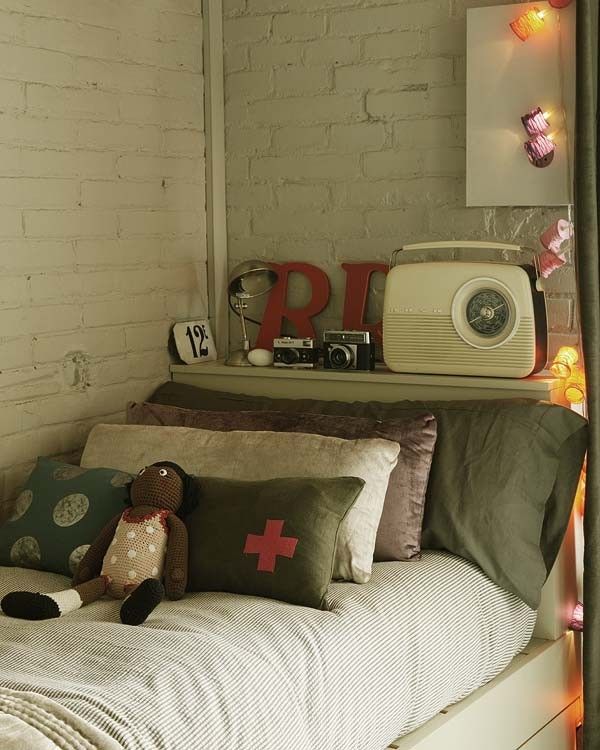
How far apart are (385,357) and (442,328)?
0.18 m

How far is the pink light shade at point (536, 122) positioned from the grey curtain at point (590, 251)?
195mm

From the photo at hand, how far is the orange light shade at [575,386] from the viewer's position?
2705 mm

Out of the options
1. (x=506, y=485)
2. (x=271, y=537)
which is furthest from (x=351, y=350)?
(x=271, y=537)

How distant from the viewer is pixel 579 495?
2707 millimetres

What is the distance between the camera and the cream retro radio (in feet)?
8.85

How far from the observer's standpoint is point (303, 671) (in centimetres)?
190

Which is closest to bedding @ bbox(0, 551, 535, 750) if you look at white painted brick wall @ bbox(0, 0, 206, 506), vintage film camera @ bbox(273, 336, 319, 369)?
white painted brick wall @ bbox(0, 0, 206, 506)

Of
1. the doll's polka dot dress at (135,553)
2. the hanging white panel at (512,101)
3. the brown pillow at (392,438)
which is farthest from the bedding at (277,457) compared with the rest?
the hanging white panel at (512,101)

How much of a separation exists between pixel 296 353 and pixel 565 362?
0.70 m

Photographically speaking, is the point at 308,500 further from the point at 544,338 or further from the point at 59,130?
the point at 59,130

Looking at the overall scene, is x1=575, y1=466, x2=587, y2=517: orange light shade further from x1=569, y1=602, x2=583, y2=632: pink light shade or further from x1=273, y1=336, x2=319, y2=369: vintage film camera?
x1=273, y1=336, x2=319, y2=369: vintage film camera

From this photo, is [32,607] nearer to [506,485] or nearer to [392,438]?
A: [392,438]

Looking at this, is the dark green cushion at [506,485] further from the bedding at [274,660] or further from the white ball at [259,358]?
the white ball at [259,358]

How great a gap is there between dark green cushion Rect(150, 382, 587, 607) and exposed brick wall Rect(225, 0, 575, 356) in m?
0.37
